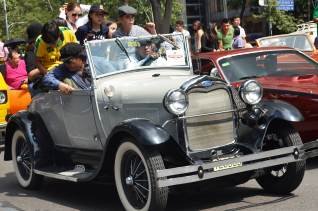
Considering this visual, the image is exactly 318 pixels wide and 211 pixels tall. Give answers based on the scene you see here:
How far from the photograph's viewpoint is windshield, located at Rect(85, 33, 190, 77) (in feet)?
21.9

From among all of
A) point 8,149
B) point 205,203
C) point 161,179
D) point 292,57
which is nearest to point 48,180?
point 8,149

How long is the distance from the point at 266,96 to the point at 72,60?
2450 mm

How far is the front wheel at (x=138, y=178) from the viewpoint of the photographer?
5508mm

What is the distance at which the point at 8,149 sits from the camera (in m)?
8.02

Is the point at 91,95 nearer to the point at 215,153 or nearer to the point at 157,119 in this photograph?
the point at 157,119

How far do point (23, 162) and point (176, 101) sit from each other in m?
2.84

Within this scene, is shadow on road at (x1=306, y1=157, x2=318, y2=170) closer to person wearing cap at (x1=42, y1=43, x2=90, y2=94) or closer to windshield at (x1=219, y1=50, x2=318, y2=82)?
windshield at (x1=219, y1=50, x2=318, y2=82)

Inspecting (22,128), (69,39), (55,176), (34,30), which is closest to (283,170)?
(55,176)

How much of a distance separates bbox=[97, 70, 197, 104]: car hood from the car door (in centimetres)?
31

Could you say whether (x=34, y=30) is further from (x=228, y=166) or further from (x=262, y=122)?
(x=228, y=166)

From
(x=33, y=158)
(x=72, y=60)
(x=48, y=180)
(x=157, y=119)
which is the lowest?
(x=48, y=180)

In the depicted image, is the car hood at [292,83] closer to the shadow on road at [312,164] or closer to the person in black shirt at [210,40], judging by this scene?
the shadow on road at [312,164]

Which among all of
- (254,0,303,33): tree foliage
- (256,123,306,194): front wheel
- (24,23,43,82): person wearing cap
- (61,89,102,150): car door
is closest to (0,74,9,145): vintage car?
(24,23,43,82): person wearing cap

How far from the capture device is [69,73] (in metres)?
7.20
